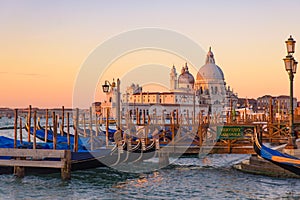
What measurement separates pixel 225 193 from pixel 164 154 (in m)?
3.33

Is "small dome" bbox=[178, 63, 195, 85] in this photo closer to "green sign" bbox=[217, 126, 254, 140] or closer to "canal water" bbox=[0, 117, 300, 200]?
"green sign" bbox=[217, 126, 254, 140]

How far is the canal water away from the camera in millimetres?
7453

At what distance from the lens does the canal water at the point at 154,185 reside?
7.45 meters

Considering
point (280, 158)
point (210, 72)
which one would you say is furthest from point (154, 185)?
point (210, 72)

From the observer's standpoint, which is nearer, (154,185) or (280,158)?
(280,158)

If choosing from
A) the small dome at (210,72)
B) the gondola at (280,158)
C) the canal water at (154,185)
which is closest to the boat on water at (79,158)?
the canal water at (154,185)

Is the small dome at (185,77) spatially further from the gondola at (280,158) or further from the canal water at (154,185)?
the gondola at (280,158)

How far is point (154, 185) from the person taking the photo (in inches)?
330

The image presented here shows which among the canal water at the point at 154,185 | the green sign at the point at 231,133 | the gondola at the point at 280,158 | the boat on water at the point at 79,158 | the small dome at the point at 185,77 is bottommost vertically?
the canal water at the point at 154,185

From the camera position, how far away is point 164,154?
425 inches

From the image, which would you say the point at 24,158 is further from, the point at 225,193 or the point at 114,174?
the point at 225,193

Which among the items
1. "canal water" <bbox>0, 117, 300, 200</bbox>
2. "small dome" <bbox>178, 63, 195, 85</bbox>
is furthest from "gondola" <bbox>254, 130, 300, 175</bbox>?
"small dome" <bbox>178, 63, 195, 85</bbox>

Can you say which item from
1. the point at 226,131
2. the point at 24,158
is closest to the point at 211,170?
the point at 226,131

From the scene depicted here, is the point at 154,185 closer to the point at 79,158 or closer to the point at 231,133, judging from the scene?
the point at 79,158
